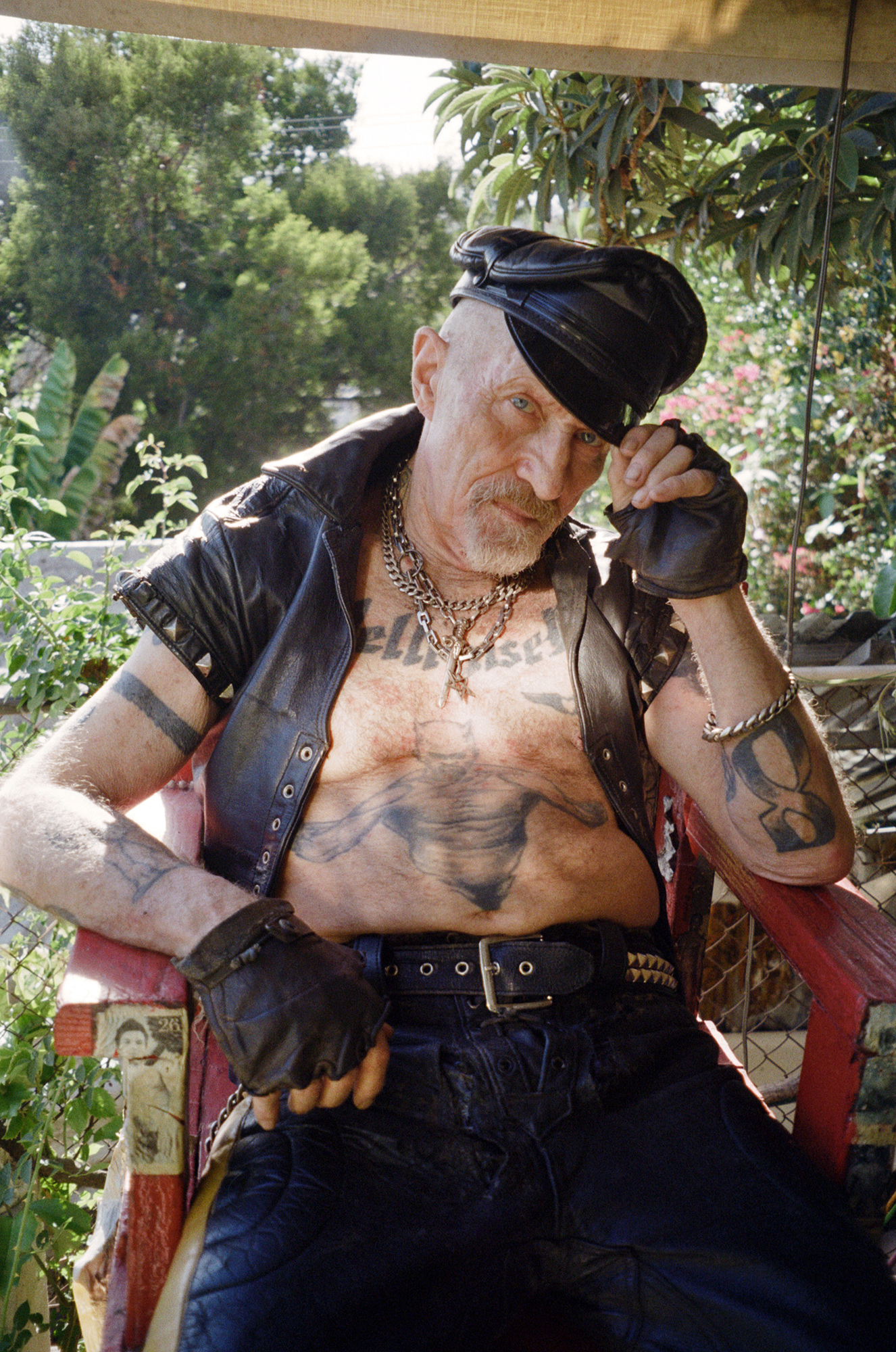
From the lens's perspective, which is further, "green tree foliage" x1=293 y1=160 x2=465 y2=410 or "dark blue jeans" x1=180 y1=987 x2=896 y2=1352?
"green tree foliage" x1=293 y1=160 x2=465 y2=410

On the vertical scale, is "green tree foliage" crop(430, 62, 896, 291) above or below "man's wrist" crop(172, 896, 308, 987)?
above

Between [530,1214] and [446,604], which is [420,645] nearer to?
[446,604]

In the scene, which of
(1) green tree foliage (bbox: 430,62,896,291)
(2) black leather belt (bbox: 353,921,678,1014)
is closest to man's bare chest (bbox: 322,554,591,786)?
(2) black leather belt (bbox: 353,921,678,1014)

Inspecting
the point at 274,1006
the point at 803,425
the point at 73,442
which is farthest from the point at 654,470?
the point at 73,442

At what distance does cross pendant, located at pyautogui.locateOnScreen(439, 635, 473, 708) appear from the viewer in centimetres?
183

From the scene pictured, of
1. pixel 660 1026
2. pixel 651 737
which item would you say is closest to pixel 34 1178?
pixel 660 1026

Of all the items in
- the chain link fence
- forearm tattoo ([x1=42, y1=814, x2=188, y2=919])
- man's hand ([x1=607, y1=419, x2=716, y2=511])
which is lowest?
the chain link fence

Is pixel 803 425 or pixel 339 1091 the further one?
pixel 803 425

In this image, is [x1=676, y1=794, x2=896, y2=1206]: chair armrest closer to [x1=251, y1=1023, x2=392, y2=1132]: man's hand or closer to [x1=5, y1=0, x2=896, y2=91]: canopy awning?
[x1=251, y1=1023, x2=392, y2=1132]: man's hand

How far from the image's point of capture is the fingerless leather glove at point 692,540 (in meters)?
1.65

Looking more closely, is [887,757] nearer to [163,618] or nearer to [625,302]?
[625,302]

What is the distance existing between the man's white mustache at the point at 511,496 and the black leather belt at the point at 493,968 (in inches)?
28.3

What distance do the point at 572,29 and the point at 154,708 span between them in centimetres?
128

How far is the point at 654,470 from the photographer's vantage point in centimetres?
168
